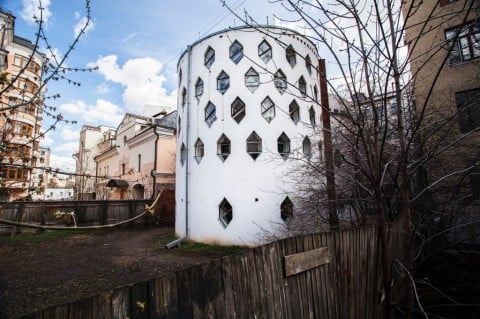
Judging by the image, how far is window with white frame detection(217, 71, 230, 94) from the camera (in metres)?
10.1

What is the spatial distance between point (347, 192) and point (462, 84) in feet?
28.0

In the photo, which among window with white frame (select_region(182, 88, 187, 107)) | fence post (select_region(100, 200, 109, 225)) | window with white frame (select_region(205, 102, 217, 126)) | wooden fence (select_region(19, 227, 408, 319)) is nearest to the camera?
wooden fence (select_region(19, 227, 408, 319))

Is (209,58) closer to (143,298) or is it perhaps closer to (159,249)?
(159,249)

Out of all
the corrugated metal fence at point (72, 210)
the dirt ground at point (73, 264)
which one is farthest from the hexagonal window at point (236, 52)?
the corrugated metal fence at point (72, 210)

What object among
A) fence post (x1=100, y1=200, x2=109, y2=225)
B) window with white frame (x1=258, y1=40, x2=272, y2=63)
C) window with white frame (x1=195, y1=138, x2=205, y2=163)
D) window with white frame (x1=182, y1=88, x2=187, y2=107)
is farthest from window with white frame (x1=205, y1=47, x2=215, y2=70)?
fence post (x1=100, y1=200, x2=109, y2=225)

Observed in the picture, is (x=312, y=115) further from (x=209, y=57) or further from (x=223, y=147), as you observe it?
(x=209, y=57)

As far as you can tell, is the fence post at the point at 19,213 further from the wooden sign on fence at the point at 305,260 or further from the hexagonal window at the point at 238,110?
the wooden sign on fence at the point at 305,260

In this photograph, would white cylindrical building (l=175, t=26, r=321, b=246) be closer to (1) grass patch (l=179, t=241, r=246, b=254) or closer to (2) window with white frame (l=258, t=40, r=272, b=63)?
(2) window with white frame (l=258, t=40, r=272, b=63)

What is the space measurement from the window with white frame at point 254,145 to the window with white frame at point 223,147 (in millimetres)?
Answer: 875

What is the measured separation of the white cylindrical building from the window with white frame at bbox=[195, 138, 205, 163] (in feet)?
0.15

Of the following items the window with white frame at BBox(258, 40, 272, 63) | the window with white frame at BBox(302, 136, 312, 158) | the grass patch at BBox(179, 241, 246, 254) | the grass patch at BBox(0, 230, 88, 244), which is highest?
the window with white frame at BBox(258, 40, 272, 63)

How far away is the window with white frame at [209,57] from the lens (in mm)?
10559

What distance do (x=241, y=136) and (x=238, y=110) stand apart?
114cm

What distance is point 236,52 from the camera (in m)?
10.2
